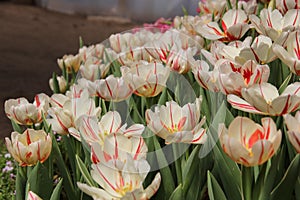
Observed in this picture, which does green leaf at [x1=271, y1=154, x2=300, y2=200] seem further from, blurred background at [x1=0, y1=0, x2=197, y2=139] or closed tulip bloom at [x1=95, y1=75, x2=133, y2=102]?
blurred background at [x1=0, y1=0, x2=197, y2=139]

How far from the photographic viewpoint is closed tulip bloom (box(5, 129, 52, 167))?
92 centimetres

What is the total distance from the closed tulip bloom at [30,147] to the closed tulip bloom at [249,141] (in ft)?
1.08

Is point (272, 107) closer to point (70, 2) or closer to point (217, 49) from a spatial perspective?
point (217, 49)

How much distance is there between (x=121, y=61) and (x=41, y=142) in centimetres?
47

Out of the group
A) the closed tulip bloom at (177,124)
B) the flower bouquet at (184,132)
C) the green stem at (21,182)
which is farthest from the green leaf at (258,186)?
the green stem at (21,182)

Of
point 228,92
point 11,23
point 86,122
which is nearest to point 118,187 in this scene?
point 86,122

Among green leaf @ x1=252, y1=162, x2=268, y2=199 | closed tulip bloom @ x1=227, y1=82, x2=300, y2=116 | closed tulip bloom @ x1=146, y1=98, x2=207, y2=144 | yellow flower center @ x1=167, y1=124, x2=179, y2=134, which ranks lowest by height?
green leaf @ x1=252, y1=162, x2=268, y2=199

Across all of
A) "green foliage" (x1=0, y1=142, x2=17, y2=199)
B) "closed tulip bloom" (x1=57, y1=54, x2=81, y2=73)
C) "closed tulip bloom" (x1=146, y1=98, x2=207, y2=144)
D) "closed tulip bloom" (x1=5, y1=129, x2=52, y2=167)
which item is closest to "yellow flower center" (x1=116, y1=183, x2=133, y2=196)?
"closed tulip bloom" (x1=146, y1=98, x2=207, y2=144)

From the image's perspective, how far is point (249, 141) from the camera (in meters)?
0.75

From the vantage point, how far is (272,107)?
810 mm

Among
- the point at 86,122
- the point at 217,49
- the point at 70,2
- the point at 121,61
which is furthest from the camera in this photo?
the point at 70,2

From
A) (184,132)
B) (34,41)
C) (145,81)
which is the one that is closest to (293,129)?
(184,132)

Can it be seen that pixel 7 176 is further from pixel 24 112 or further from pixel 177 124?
pixel 177 124

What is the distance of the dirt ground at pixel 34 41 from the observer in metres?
4.31
